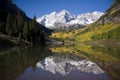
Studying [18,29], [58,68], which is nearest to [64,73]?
[58,68]

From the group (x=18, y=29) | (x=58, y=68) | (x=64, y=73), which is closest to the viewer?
(x=64, y=73)

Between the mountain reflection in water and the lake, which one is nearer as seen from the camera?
the mountain reflection in water

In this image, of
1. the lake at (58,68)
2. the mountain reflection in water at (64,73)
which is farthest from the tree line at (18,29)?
the mountain reflection in water at (64,73)

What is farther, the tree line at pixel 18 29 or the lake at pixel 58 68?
the tree line at pixel 18 29

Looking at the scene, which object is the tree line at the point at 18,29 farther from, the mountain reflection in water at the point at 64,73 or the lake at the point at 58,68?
the mountain reflection in water at the point at 64,73

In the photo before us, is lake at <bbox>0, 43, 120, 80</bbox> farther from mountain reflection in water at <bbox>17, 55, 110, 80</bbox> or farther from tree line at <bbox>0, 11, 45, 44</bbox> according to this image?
tree line at <bbox>0, 11, 45, 44</bbox>

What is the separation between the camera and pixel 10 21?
12938 centimetres

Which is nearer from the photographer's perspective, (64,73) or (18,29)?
(64,73)

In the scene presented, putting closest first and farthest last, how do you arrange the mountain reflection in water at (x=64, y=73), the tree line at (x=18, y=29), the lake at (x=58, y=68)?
the mountain reflection in water at (x=64, y=73), the lake at (x=58, y=68), the tree line at (x=18, y=29)

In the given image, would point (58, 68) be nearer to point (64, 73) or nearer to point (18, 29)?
point (64, 73)

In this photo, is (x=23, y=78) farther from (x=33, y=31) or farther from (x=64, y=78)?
(x=33, y=31)

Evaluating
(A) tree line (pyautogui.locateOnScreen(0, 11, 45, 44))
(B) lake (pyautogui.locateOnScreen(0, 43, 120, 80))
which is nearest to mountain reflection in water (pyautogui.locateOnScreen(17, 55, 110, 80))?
(B) lake (pyautogui.locateOnScreen(0, 43, 120, 80))

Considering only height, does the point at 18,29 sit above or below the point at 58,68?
above

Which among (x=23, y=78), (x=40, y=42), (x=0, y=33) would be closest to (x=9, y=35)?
(x=0, y=33)
